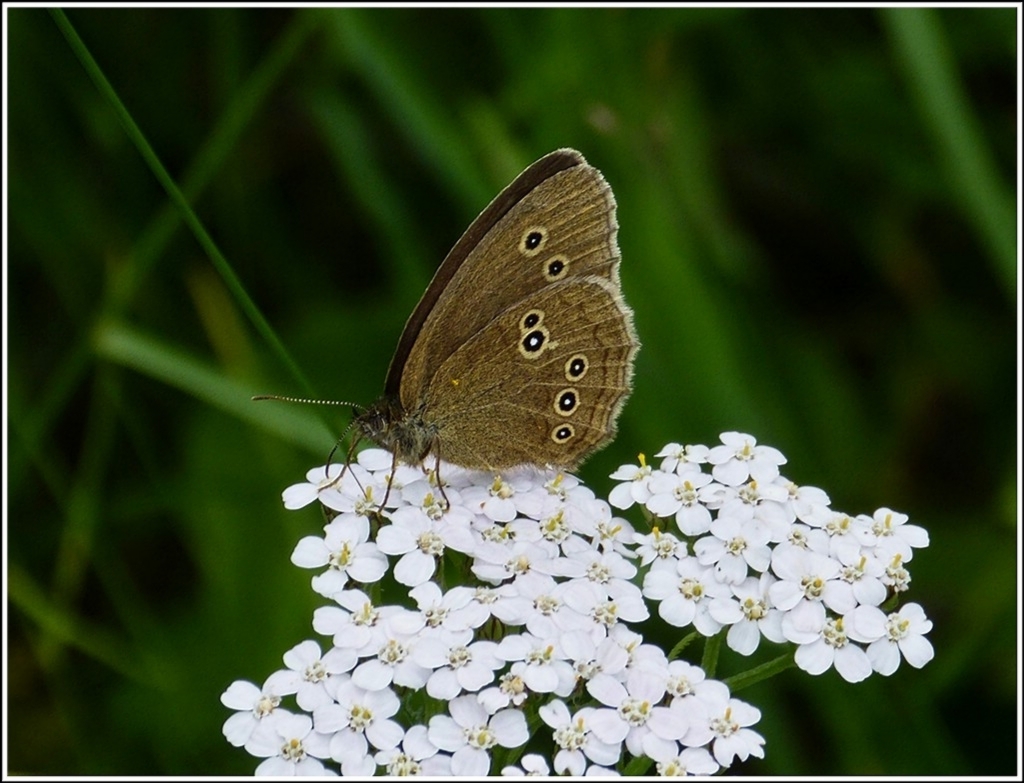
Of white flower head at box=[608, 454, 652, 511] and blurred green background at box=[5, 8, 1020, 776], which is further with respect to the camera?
blurred green background at box=[5, 8, 1020, 776]

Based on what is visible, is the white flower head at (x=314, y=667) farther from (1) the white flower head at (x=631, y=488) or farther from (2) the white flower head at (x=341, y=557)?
(1) the white flower head at (x=631, y=488)

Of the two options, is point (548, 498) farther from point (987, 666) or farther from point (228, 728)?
point (987, 666)

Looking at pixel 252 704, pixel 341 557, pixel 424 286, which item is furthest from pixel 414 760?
pixel 424 286

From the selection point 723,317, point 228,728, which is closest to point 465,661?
point 228,728

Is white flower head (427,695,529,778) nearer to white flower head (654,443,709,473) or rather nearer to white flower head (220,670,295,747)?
white flower head (220,670,295,747)

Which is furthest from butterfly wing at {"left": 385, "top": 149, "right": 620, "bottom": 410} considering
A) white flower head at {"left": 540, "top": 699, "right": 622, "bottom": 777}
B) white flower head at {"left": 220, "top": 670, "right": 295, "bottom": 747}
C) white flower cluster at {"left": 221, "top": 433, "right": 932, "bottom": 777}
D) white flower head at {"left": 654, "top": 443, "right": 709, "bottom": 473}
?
white flower head at {"left": 540, "top": 699, "right": 622, "bottom": 777}

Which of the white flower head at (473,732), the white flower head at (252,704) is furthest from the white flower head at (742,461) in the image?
the white flower head at (252,704)
